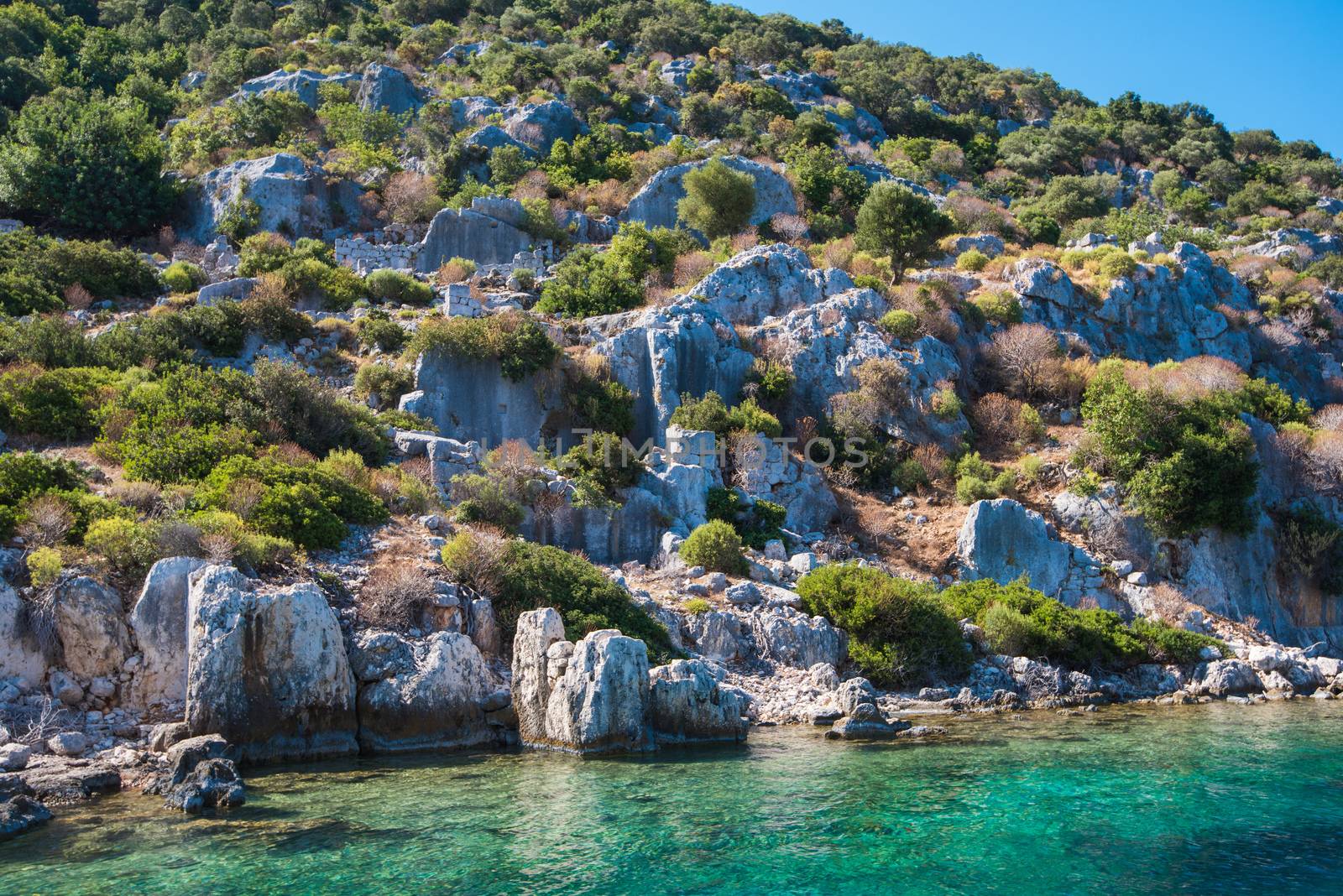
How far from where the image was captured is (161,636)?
13.7 m

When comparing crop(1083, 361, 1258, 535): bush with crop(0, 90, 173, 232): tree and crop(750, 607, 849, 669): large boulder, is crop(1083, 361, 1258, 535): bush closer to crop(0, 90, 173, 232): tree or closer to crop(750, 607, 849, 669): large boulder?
crop(750, 607, 849, 669): large boulder

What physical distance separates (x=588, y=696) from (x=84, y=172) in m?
33.9

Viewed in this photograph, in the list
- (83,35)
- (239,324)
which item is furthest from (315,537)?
(83,35)

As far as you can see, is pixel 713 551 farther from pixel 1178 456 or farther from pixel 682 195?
pixel 682 195

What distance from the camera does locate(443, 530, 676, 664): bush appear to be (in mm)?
16703

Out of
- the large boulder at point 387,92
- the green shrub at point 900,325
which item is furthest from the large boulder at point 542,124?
the green shrub at point 900,325

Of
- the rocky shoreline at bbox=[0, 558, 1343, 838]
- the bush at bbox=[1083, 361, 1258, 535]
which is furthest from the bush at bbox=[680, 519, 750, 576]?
the bush at bbox=[1083, 361, 1258, 535]

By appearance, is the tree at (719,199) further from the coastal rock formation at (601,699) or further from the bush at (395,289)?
the coastal rock formation at (601,699)

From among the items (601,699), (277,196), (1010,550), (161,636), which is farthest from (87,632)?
(277,196)

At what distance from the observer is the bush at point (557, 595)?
16.7 metres

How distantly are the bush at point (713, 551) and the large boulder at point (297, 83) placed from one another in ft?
121

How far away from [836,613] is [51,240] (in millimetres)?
28537

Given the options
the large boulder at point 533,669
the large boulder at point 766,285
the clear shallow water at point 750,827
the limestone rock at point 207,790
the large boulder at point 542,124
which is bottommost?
the clear shallow water at point 750,827

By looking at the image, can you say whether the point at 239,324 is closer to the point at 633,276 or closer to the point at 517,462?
the point at 517,462
